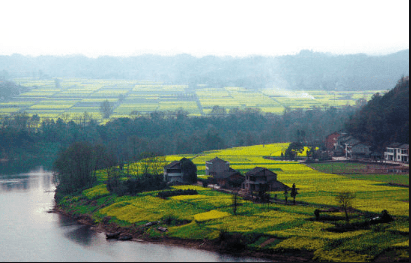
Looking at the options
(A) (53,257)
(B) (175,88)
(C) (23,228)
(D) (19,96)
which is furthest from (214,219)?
(B) (175,88)

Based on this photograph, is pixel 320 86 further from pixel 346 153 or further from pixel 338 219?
pixel 338 219

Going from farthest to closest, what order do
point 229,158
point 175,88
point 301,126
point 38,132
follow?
point 175,88
point 301,126
point 38,132
point 229,158

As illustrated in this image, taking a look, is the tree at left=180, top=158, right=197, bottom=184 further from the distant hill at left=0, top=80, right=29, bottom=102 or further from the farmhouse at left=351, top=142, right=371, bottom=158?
the distant hill at left=0, top=80, right=29, bottom=102

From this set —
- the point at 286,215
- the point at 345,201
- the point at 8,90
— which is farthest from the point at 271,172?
the point at 8,90

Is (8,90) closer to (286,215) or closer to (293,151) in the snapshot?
(293,151)

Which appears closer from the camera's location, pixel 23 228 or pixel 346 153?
pixel 23 228

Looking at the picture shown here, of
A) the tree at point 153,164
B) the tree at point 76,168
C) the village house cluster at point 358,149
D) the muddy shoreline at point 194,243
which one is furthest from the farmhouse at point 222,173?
the village house cluster at point 358,149

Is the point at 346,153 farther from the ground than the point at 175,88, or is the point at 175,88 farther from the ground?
the point at 175,88
